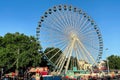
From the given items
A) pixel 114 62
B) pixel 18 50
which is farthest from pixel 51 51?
pixel 114 62

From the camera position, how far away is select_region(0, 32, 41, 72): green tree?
3556 inches

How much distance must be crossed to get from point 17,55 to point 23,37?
42.4 feet

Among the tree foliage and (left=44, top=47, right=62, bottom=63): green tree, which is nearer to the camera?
(left=44, top=47, right=62, bottom=63): green tree

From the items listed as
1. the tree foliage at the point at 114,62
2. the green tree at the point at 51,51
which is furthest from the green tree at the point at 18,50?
the tree foliage at the point at 114,62

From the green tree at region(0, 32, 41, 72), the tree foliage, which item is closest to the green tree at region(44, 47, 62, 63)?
the green tree at region(0, 32, 41, 72)

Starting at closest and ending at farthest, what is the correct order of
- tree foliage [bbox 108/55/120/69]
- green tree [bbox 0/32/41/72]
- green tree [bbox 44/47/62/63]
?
green tree [bbox 44/47/62/63]
green tree [bbox 0/32/41/72]
tree foliage [bbox 108/55/120/69]

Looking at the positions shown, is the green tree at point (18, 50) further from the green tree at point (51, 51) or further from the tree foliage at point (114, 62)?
the tree foliage at point (114, 62)

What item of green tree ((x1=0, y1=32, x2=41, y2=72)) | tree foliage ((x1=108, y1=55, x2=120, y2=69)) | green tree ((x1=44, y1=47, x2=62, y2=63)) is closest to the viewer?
green tree ((x1=44, y1=47, x2=62, y2=63))

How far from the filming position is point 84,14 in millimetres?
82562

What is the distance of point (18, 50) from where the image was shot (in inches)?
3346

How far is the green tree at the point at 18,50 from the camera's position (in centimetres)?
9031

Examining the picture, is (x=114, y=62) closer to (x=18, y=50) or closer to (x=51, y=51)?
(x=51, y=51)

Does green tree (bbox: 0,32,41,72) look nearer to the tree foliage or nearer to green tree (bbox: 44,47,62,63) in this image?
green tree (bbox: 44,47,62,63)

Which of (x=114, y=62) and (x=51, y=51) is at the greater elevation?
(x=114, y=62)
